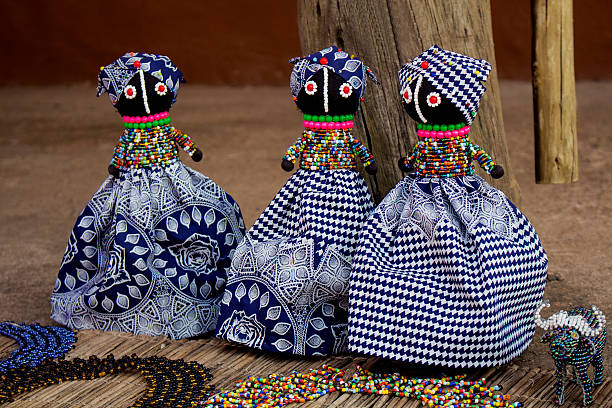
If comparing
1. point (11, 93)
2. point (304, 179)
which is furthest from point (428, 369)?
point (11, 93)

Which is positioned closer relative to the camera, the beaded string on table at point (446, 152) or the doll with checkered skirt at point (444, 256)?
the doll with checkered skirt at point (444, 256)

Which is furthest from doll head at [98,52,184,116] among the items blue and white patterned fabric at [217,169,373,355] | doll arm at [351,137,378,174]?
doll arm at [351,137,378,174]

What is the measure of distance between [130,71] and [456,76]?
4.17ft

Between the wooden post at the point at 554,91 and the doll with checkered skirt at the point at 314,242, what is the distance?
Result: 145 centimetres

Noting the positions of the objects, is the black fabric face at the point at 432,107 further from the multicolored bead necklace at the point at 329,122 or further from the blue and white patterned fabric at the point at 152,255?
the blue and white patterned fabric at the point at 152,255

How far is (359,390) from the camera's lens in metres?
2.71

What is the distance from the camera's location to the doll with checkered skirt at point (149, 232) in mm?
3191

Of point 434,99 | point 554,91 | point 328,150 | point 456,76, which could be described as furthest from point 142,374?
point 554,91

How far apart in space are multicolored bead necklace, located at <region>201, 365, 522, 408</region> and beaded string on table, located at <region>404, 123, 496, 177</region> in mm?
723

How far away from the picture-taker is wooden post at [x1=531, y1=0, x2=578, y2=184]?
4035 mm

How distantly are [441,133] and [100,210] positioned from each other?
4.64ft

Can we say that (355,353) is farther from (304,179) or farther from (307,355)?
(304,179)

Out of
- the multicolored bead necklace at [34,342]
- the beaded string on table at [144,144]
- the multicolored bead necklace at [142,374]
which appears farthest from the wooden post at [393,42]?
the multicolored bead necklace at [34,342]

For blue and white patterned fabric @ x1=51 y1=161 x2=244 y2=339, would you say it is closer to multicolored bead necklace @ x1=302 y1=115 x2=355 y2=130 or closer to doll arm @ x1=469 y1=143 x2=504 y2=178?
multicolored bead necklace @ x1=302 y1=115 x2=355 y2=130
